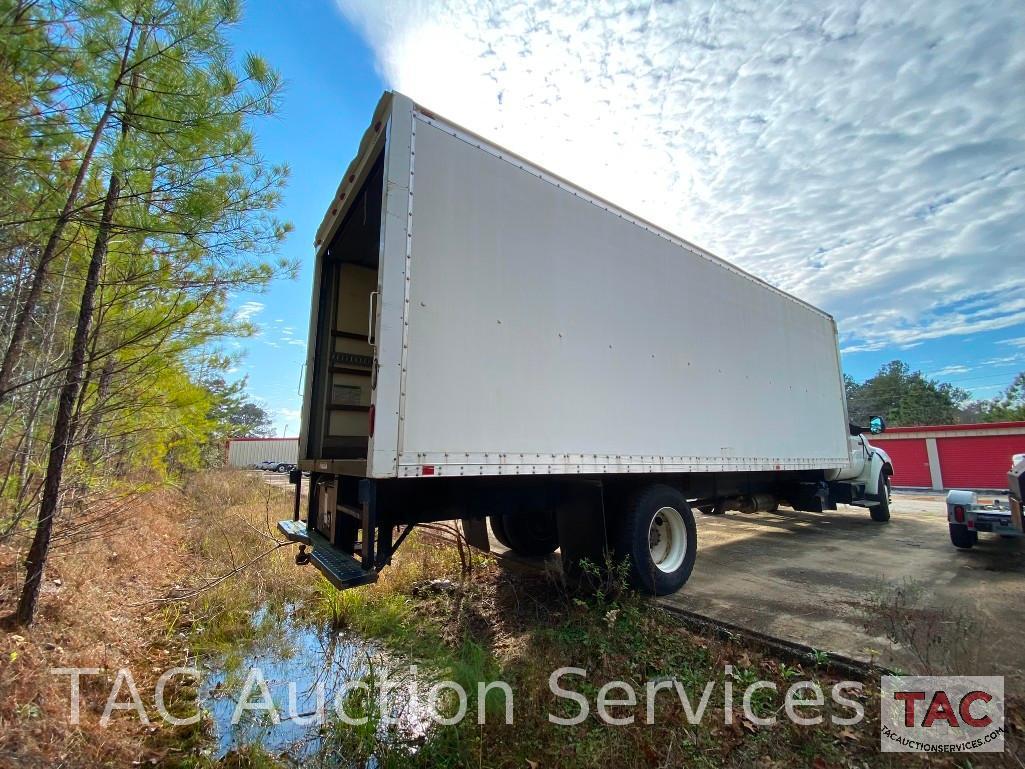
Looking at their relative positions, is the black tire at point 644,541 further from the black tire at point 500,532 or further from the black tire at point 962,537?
the black tire at point 962,537

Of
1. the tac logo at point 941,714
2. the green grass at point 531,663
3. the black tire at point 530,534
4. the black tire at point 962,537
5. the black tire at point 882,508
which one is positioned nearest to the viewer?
the tac logo at point 941,714

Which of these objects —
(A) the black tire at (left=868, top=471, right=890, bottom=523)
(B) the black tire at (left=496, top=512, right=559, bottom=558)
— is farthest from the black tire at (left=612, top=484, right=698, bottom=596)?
(A) the black tire at (left=868, top=471, right=890, bottom=523)

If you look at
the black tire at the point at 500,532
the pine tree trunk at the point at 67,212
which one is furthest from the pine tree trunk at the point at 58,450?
the black tire at the point at 500,532

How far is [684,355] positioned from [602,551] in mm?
2060

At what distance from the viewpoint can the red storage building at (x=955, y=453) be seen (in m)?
15.6

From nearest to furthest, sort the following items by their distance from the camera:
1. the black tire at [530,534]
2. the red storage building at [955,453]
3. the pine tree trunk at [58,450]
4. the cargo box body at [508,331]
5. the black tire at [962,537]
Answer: the cargo box body at [508,331] → the pine tree trunk at [58,450] → the black tire at [530,534] → the black tire at [962,537] → the red storage building at [955,453]

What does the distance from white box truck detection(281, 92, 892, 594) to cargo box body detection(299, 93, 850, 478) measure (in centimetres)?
2

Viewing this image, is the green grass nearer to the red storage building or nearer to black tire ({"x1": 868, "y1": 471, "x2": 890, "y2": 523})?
black tire ({"x1": 868, "y1": 471, "x2": 890, "y2": 523})

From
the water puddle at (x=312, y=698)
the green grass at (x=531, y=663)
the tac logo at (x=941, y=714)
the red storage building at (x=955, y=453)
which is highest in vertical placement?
the red storage building at (x=955, y=453)

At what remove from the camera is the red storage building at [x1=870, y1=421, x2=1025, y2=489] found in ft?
51.3

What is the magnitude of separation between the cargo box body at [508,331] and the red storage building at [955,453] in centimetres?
1689

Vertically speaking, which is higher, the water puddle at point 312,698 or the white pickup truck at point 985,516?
the white pickup truck at point 985,516

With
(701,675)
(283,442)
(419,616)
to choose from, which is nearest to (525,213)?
(701,675)

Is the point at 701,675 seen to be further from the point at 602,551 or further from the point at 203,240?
the point at 203,240
